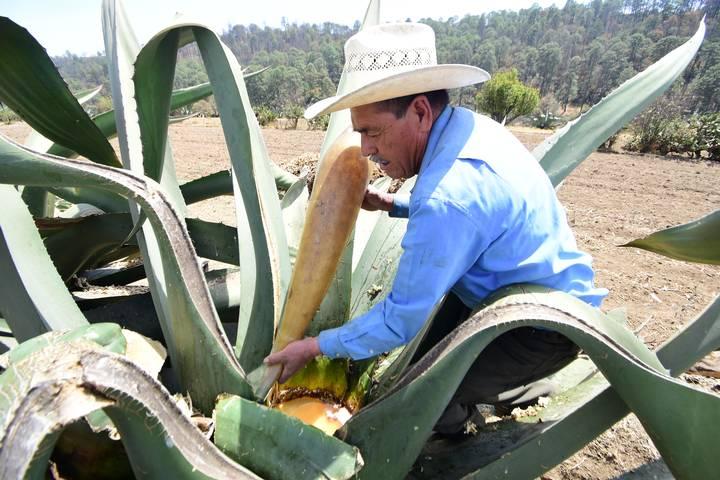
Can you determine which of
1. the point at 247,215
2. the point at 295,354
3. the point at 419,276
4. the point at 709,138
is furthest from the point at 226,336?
the point at 709,138

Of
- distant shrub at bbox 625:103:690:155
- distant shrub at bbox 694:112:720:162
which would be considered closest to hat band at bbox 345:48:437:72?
distant shrub at bbox 694:112:720:162

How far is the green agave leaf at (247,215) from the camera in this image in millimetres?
1068

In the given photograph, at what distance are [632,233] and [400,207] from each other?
395 centimetres

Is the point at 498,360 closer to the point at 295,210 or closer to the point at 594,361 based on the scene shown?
the point at 594,361

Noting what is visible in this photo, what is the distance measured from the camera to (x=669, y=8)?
72625 mm

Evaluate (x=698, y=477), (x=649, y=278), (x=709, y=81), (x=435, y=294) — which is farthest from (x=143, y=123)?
(x=709, y=81)

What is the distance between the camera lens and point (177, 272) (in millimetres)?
816

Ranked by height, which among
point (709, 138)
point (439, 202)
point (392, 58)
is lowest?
point (709, 138)

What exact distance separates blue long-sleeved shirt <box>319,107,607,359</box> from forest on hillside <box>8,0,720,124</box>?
66.6 feet

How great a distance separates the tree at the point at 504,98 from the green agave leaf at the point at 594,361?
2255cm

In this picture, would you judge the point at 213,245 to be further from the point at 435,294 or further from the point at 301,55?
the point at 301,55

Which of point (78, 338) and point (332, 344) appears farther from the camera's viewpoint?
point (332, 344)

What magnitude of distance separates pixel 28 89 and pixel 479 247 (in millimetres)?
919

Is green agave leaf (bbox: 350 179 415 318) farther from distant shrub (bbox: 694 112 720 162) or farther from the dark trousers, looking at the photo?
distant shrub (bbox: 694 112 720 162)
